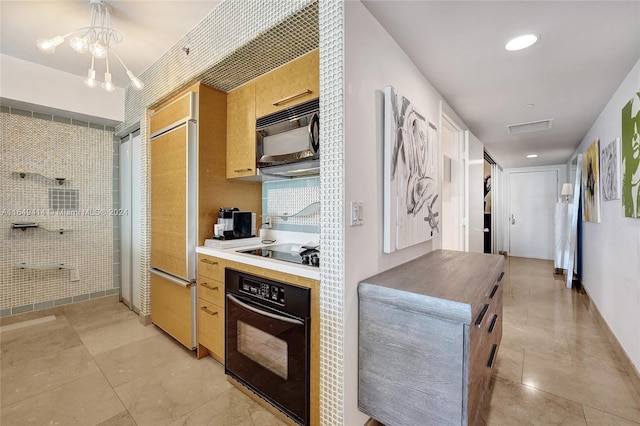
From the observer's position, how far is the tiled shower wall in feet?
9.23

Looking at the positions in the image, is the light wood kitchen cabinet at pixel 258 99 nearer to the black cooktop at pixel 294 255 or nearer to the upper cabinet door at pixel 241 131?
the upper cabinet door at pixel 241 131

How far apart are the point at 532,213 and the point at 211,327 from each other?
25.0 ft

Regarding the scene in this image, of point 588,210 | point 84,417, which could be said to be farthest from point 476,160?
point 84,417

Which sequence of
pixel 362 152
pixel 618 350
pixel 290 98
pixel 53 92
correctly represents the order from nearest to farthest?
pixel 362 152, pixel 290 98, pixel 618 350, pixel 53 92

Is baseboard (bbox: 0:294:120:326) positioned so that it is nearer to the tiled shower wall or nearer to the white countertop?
the tiled shower wall

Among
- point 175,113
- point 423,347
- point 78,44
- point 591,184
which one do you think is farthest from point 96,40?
point 591,184

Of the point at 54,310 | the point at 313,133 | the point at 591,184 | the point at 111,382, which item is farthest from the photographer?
the point at 591,184

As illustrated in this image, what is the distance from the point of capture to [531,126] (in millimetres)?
3500

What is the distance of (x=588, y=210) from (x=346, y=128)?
162 inches

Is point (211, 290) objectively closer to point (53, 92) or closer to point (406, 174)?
point (406, 174)

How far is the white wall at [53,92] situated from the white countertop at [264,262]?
2330 mm

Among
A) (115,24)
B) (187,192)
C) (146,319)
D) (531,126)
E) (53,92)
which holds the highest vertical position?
(115,24)

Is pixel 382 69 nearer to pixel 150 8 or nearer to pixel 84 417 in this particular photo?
pixel 150 8

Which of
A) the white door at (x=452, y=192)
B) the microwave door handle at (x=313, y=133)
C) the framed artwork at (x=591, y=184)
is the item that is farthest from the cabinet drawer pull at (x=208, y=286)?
the framed artwork at (x=591, y=184)
